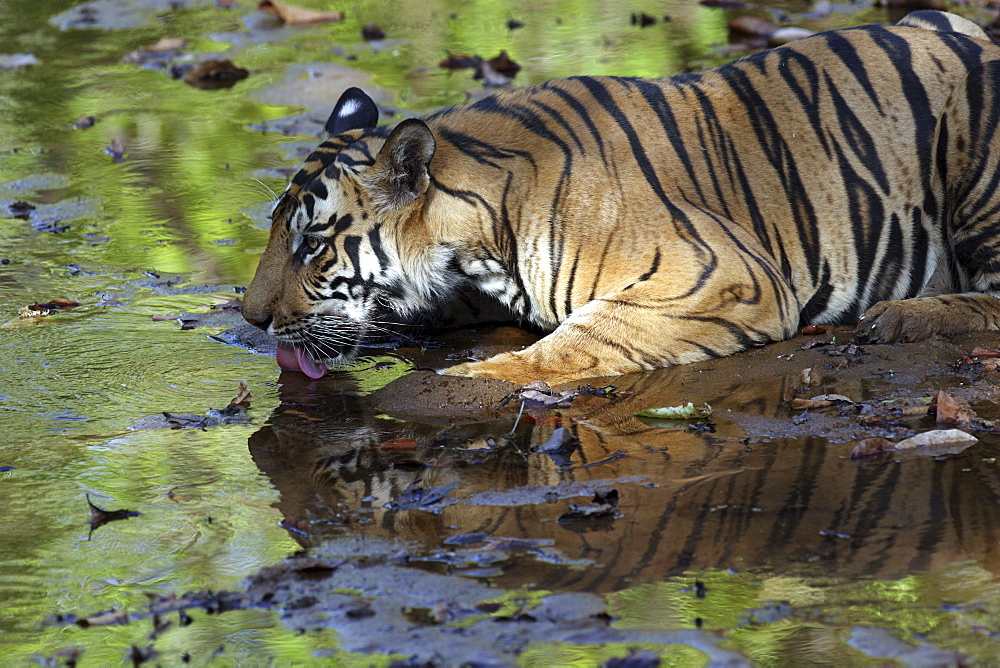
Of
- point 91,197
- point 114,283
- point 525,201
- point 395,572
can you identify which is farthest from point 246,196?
point 395,572

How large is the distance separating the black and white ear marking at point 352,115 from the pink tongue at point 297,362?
0.93 m

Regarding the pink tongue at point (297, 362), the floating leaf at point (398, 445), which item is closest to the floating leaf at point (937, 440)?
the floating leaf at point (398, 445)

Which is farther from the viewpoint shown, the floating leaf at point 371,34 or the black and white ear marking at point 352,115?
the floating leaf at point 371,34

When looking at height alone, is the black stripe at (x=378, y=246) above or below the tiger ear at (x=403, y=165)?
below

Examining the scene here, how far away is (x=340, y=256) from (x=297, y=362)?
455 mm

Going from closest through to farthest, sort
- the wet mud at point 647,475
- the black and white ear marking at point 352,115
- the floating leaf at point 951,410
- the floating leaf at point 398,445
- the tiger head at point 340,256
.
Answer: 1. the wet mud at point 647,475
2. the floating leaf at point 951,410
3. the floating leaf at point 398,445
4. the tiger head at point 340,256
5. the black and white ear marking at point 352,115

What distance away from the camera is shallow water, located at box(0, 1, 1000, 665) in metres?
2.58

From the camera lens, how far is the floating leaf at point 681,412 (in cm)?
385

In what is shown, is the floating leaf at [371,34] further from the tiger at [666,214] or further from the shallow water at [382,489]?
the tiger at [666,214]

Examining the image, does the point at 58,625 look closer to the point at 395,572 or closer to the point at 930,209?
the point at 395,572

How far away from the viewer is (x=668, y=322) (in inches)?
171

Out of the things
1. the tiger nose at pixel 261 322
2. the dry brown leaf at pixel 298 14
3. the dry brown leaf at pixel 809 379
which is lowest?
the dry brown leaf at pixel 809 379

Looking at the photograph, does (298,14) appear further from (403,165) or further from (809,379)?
(809,379)

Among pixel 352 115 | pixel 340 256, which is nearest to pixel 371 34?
pixel 352 115
